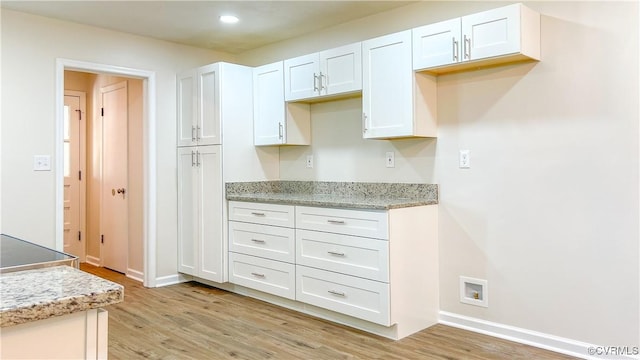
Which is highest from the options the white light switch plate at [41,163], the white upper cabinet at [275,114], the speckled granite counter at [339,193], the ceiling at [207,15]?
the ceiling at [207,15]

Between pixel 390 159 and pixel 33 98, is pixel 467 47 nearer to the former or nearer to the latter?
pixel 390 159

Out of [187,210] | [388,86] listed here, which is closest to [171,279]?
[187,210]

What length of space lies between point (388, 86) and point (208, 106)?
69.6 inches

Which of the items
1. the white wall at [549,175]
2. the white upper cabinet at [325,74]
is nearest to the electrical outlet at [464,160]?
the white wall at [549,175]

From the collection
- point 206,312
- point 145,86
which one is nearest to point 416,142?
point 206,312

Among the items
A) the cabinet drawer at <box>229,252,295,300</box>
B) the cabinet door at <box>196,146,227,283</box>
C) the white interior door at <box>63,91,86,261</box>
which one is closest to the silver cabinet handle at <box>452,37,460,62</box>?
the cabinet drawer at <box>229,252,295,300</box>

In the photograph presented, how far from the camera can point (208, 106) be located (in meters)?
4.15

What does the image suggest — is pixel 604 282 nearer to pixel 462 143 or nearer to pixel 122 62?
pixel 462 143

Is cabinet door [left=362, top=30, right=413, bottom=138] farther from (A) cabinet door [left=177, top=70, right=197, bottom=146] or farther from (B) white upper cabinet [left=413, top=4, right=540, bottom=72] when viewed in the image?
(A) cabinet door [left=177, top=70, right=197, bottom=146]

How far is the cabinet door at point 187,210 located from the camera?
428 centimetres

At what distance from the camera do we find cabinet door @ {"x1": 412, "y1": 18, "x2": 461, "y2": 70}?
2832 mm

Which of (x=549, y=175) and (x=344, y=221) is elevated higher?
(x=549, y=175)

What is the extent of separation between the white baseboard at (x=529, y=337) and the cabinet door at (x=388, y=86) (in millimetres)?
1306

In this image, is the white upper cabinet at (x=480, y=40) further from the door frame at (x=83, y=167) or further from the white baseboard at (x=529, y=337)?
the door frame at (x=83, y=167)
